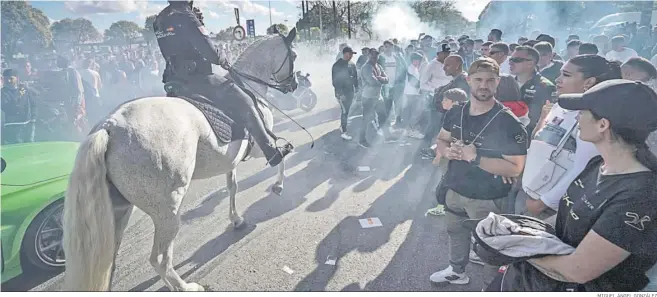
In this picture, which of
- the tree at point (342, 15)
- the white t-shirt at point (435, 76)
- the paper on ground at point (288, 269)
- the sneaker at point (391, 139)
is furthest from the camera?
the tree at point (342, 15)

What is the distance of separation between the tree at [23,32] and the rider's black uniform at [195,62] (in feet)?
26.4

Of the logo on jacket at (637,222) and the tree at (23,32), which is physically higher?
the tree at (23,32)

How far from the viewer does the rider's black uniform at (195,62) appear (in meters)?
3.34

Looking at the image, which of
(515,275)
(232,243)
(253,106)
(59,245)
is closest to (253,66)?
(253,106)

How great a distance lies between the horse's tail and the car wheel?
2.52 feet

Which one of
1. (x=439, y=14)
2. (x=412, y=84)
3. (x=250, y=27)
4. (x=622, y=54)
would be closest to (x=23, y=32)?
(x=250, y=27)

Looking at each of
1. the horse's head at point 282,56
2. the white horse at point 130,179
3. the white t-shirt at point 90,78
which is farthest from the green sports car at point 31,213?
the white t-shirt at point 90,78

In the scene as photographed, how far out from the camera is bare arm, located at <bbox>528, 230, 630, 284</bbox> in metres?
1.37

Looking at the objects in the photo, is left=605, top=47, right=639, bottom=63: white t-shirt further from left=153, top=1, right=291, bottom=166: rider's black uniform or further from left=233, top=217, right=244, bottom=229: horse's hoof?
left=233, top=217, right=244, bottom=229: horse's hoof

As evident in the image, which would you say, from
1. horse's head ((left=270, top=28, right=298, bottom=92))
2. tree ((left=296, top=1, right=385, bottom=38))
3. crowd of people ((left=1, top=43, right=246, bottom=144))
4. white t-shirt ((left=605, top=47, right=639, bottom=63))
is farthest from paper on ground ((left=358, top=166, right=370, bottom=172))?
tree ((left=296, top=1, right=385, bottom=38))

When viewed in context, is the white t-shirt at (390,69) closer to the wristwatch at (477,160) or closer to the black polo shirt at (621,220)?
the wristwatch at (477,160)

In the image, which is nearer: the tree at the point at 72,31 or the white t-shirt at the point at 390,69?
the white t-shirt at the point at 390,69

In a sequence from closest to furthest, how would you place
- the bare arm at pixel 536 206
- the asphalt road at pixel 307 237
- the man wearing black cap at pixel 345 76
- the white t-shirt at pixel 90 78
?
the bare arm at pixel 536 206 < the asphalt road at pixel 307 237 < the man wearing black cap at pixel 345 76 < the white t-shirt at pixel 90 78

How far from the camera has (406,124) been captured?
8.67 m
